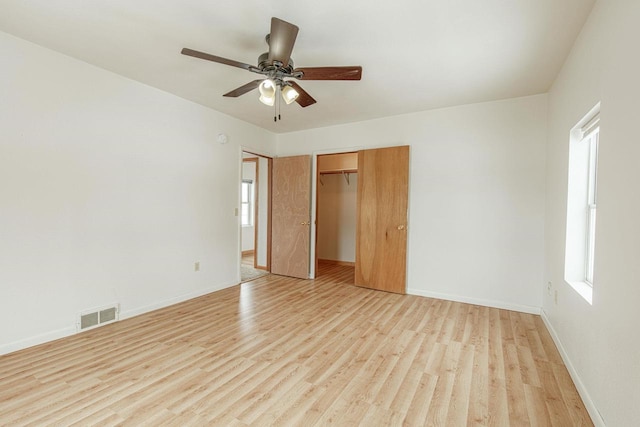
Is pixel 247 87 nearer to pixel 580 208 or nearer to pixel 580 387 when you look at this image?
pixel 580 208

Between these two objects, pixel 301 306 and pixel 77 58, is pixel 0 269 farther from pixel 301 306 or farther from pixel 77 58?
pixel 301 306

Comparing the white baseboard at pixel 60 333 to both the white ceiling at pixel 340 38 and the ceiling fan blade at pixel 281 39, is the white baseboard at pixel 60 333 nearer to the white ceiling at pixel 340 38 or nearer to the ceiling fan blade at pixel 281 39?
the white ceiling at pixel 340 38

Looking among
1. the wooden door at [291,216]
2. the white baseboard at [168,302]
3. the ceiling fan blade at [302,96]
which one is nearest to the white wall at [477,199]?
the wooden door at [291,216]

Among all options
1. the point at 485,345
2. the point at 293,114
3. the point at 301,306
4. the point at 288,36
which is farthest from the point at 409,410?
the point at 293,114

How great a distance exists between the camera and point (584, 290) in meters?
2.07

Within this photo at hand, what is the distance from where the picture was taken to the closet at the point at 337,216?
6066 millimetres

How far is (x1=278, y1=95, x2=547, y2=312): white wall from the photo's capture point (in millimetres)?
3342

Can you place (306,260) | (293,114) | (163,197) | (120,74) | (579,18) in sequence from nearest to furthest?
(579,18)
(120,74)
(163,197)
(293,114)
(306,260)

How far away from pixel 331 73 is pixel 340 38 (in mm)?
339

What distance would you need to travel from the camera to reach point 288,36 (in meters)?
1.82

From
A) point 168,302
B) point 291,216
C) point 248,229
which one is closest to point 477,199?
point 291,216

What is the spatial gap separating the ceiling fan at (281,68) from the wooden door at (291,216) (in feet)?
7.49

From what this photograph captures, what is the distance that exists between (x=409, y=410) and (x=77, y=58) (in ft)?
12.7

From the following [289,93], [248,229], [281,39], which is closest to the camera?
[281,39]
